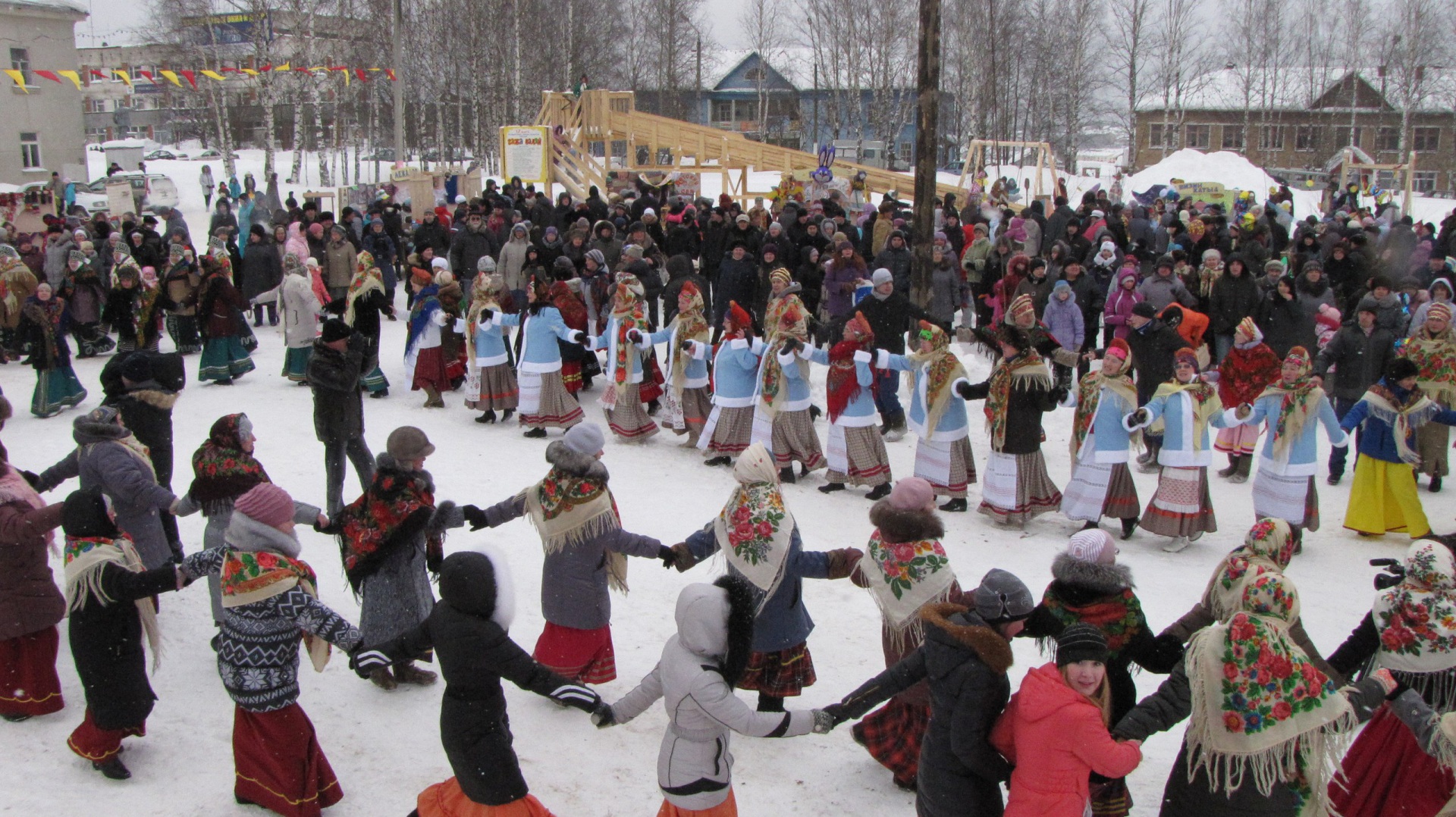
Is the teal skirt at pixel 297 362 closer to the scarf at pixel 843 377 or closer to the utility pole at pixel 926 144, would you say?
the scarf at pixel 843 377

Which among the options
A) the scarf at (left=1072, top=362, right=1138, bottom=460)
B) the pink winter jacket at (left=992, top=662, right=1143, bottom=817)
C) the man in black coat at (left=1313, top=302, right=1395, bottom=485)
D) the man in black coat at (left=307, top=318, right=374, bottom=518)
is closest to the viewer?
the pink winter jacket at (left=992, top=662, right=1143, bottom=817)

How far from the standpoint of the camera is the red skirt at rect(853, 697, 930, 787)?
14.2 ft

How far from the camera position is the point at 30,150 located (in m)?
31.9

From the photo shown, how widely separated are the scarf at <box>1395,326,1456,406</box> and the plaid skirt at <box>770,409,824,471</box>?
406cm

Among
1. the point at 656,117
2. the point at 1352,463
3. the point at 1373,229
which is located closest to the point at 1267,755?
the point at 1352,463

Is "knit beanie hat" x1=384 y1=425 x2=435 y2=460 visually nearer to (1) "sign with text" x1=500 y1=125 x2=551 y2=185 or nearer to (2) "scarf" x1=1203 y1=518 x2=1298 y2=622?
(2) "scarf" x1=1203 y1=518 x2=1298 y2=622

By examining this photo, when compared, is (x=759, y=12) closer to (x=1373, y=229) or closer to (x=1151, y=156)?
(x=1151, y=156)

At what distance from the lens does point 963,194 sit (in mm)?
22844

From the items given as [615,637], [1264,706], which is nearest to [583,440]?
[615,637]

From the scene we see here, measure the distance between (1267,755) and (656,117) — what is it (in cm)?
2451

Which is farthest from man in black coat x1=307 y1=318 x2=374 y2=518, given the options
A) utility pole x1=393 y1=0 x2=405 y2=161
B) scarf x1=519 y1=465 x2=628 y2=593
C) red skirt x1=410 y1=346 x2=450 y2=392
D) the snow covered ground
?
utility pole x1=393 y1=0 x2=405 y2=161

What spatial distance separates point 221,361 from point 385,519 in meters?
7.48

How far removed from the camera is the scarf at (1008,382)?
24.4 feet

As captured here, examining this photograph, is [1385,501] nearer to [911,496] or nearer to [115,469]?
[911,496]
